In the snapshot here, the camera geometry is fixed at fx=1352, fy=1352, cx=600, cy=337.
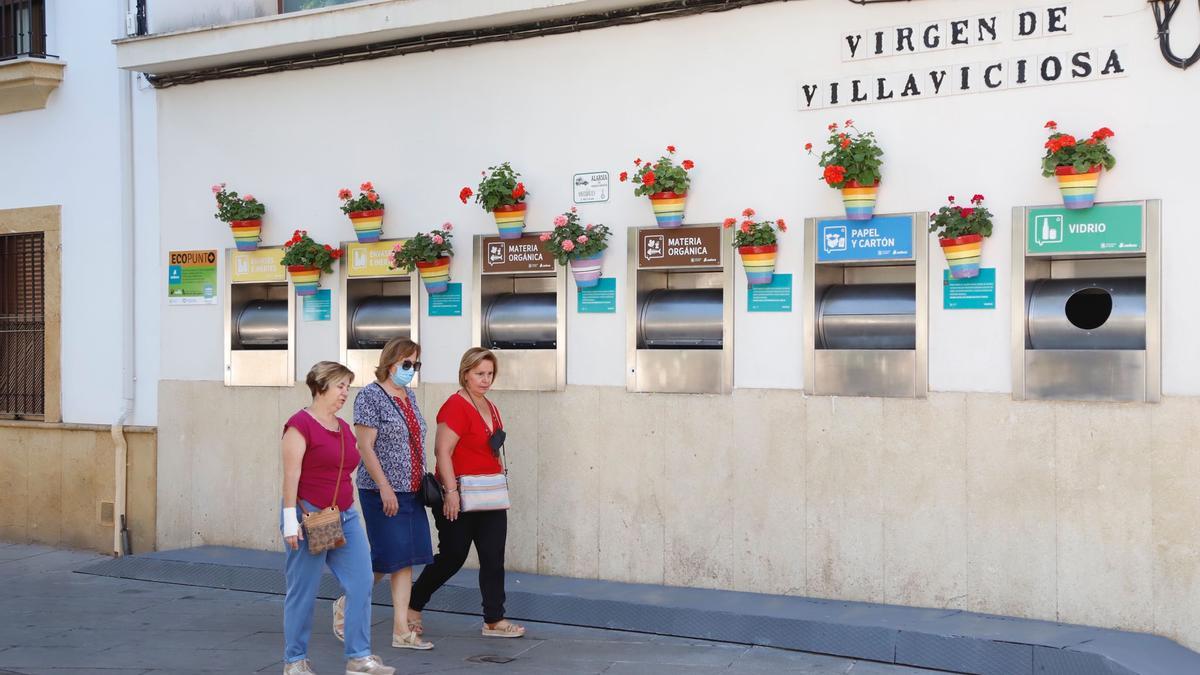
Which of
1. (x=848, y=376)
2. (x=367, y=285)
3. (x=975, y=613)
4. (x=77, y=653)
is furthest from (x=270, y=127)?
(x=975, y=613)

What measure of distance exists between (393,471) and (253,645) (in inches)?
57.2

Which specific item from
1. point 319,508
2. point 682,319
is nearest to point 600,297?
point 682,319

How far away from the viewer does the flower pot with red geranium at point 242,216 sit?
Answer: 10414 millimetres

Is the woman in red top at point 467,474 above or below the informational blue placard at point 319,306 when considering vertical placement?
below

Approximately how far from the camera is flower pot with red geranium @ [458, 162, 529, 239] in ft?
29.8

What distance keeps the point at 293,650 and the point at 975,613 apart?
3.73 m

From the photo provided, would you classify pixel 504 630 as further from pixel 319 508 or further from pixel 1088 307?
pixel 1088 307

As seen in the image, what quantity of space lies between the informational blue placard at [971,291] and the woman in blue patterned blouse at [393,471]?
304cm

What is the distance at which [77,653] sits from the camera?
7.73m

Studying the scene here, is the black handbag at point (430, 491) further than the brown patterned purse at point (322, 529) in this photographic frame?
Yes

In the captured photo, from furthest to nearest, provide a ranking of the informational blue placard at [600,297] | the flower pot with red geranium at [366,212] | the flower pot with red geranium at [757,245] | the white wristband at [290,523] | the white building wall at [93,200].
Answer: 1. the white building wall at [93,200]
2. the flower pot with red geranium at [366,212]
3. the informational blue placard at [600,297]
4. the flower pot with red geranium at [757,245]
5. the white wristband at [290,523]

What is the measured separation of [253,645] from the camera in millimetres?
7895

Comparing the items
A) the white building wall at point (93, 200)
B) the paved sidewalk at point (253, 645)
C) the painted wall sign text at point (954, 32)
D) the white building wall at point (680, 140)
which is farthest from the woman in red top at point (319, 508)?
the white building wall at point (93, 200)

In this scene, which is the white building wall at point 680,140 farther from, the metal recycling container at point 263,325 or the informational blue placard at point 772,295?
the metal recycling container at point 263,325
